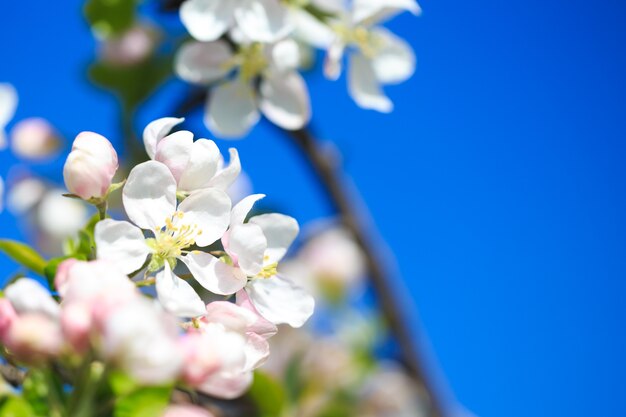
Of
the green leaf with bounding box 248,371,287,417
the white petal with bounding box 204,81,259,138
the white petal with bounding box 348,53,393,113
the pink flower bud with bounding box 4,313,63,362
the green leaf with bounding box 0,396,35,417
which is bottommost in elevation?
the green leaf with bounding box 0,396,35,417

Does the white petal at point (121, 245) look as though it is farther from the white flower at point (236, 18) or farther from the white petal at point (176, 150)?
the white flower at point (236, 18)

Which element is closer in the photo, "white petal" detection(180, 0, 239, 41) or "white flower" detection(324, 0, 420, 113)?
"white petal" detection(180, 0, 239, 41)

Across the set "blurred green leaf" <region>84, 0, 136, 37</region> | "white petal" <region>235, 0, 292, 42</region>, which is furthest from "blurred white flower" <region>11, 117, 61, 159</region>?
"white petal" <region>235, 0, 292, 42</region>

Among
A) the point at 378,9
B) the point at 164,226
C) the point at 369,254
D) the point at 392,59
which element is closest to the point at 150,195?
the point at 164,226

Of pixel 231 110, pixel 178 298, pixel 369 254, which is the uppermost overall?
pixel 369 254

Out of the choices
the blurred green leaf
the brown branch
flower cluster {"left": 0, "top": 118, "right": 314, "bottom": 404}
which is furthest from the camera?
the brown branch

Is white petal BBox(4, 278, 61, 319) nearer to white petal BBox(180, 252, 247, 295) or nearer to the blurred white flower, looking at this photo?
white petal BBox(180, 252, 247, 295)

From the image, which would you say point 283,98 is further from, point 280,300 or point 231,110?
point 280,300
